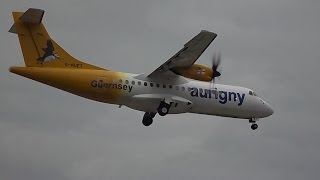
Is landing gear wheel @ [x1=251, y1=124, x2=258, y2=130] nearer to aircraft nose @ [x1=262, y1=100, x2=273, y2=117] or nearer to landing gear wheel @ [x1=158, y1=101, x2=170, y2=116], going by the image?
aircraft nose @ [x1=262, y1=100, x2=273, y2=117]

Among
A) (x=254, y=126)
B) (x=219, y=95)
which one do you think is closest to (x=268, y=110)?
(x=254, y=126)

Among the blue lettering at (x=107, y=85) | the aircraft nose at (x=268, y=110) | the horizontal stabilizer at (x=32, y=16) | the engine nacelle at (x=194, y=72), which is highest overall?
the horizontal stabilizer at (x=32, y=16)

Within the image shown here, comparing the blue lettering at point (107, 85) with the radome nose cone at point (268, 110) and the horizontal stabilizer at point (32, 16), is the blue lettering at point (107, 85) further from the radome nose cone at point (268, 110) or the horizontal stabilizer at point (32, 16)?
the radome nose cone at point (268, 110)

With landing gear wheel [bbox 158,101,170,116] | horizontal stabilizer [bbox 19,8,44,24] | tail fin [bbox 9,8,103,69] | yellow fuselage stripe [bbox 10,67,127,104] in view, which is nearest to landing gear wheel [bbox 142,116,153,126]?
landing gear wheel [bbox 158,101,170,116]

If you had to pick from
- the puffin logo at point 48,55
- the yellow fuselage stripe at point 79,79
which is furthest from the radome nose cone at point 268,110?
the puffin logo at point 48,55

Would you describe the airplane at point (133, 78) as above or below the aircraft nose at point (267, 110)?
above

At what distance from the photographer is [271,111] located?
161ft

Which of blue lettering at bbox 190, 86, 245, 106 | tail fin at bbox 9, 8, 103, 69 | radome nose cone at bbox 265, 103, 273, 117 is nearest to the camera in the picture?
tail fin at bbox 9, 8, 103, 69

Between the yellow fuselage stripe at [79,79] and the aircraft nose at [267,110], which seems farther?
the aircraft nose at [267,110]

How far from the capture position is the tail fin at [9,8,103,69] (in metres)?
42.1

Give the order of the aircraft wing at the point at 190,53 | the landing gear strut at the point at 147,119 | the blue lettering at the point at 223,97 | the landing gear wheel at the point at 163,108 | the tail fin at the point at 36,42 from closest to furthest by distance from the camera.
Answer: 1. the aircraft wing at the point at 190,53
2. the tail fin at the point at 36,42
3. the landing gear wheel at the point at 163,108
4. the blue lettering at the point at 223,97
5. the landing gear strut at the point at 147,119

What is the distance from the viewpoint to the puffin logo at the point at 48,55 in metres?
42.3

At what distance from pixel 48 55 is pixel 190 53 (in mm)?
8139

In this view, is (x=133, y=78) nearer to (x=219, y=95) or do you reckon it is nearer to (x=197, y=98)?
(x=197, y=98)
